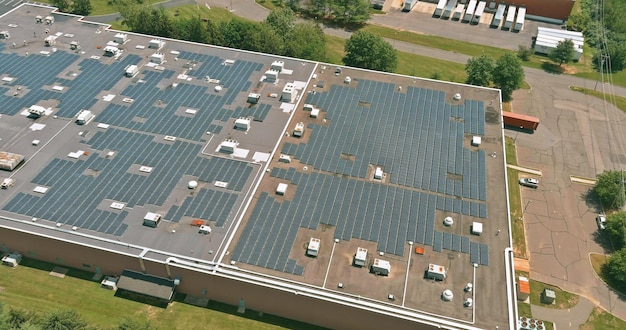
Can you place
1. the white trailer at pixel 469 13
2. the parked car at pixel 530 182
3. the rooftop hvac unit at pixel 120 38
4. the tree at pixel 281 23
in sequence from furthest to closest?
the white trailer at pixel 469 13 → the tree at pixel 281 23 → the rooftop hvac unit at pixel 120 38 → the parked car at pixel 530 182

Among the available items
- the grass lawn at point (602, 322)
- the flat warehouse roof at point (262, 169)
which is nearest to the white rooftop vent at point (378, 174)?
the flat warehouse roof at point (262, 169)

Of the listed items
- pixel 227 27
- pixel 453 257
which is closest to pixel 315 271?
pixel 453 257

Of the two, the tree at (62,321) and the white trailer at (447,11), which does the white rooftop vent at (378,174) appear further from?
the white trailer at (447,11)

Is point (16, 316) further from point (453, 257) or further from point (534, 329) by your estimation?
point (534, 329)

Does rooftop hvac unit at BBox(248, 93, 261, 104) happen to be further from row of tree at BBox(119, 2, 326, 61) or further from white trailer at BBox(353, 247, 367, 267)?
white trailer at BBox(353, 247, 367, 267)

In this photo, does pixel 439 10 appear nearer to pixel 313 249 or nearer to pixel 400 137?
pixel 400 137

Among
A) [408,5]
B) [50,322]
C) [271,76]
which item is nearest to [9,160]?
[50,322]

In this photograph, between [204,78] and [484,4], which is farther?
[484,4]
